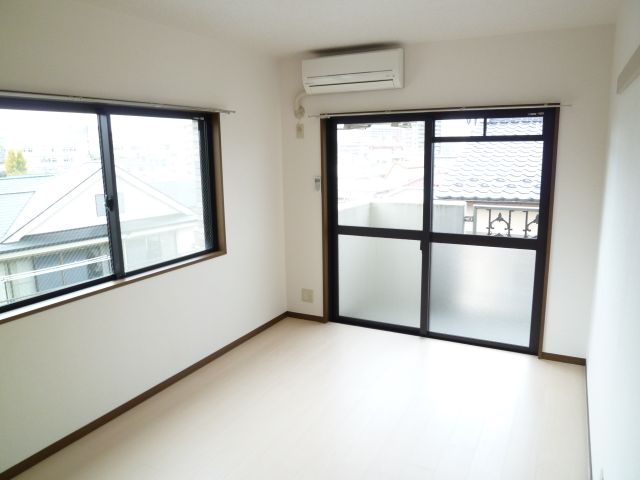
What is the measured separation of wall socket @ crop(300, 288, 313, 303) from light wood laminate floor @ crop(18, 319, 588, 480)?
29.5 inches

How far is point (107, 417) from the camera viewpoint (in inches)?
110

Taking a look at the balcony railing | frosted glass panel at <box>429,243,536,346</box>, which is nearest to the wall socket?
frosted glass panel at <box>429,243,536,346</box>

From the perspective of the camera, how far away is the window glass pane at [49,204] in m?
2.32

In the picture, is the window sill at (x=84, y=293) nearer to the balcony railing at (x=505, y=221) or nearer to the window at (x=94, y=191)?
the window at (x=94, y=191)

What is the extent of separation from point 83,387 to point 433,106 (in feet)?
10.4

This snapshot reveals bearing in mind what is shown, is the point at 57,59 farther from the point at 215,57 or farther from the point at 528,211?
the point at 528,211

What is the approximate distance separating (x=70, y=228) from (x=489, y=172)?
3.01 metres

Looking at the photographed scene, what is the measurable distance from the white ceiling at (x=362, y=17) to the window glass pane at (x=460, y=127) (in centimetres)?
62

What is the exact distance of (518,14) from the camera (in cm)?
279

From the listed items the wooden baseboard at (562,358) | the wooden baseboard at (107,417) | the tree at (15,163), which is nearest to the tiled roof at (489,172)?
the wooden baseboard at (562,358)

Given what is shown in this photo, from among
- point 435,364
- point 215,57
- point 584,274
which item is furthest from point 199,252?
point 584,274

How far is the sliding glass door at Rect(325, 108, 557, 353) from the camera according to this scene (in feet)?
11.4

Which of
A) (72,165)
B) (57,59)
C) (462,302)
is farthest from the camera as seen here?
(462,302)

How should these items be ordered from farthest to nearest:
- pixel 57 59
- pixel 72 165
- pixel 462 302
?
pixel 462 302
pixel 72 165
pixel 57 59
